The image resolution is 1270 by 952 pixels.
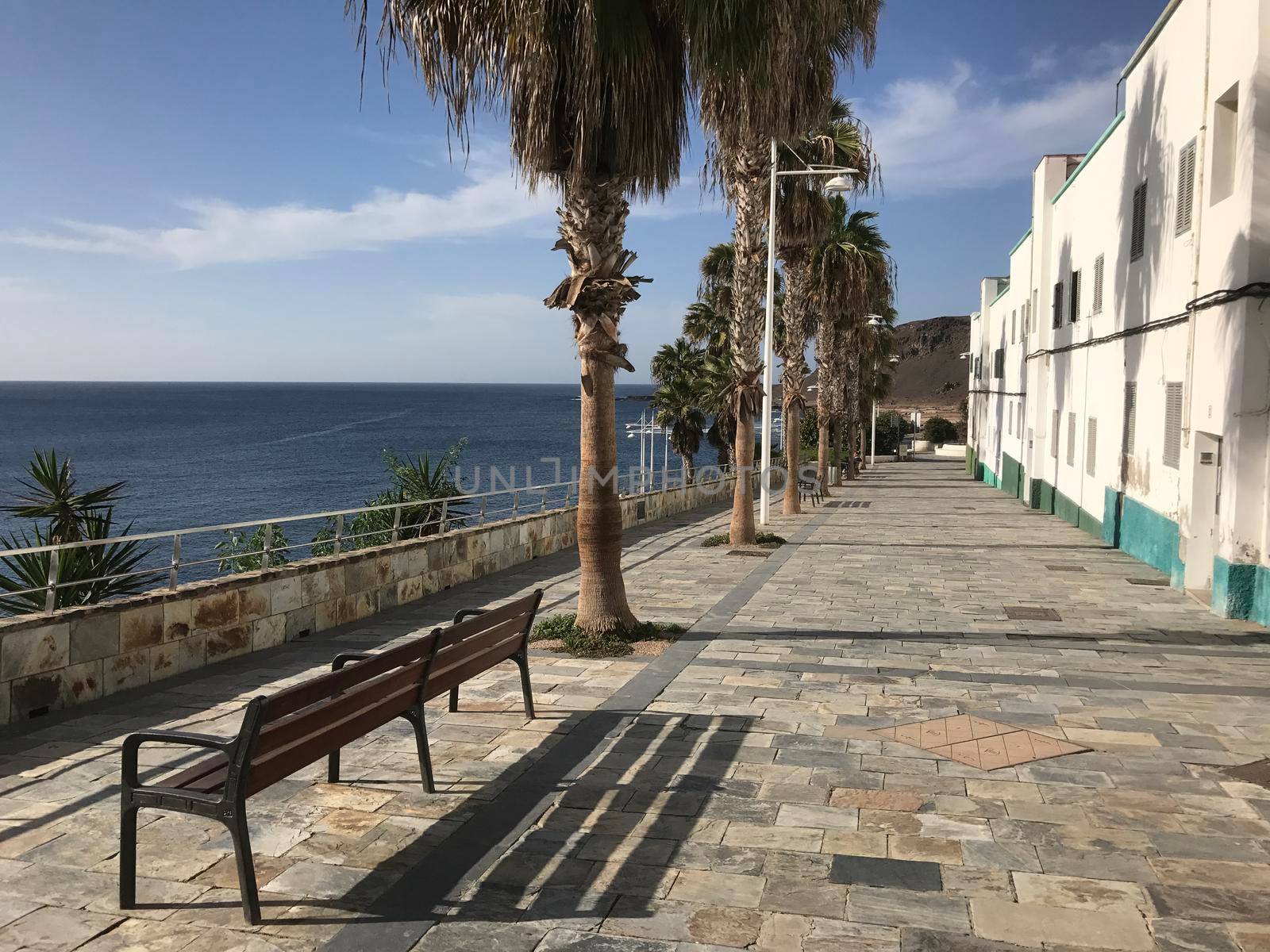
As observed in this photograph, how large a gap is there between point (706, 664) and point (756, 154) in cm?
1213

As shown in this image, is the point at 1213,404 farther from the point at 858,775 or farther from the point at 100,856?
the point at 100,856

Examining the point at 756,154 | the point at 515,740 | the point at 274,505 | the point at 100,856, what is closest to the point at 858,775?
the point at 515,740

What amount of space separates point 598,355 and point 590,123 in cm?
213

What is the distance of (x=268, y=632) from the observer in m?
9.38

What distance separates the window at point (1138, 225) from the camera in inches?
648

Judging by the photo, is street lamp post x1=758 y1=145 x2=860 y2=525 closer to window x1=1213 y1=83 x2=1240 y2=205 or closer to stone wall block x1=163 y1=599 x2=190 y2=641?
window x1=1213 y1=83 x2=1240 y2=205

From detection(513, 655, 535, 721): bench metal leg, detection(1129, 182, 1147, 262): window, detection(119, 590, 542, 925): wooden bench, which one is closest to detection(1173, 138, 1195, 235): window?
detection(1129, 182, 1147, 262): window

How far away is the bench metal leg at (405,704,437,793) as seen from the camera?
5.56 metres

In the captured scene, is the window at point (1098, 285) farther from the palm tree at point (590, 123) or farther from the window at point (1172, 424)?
the palm tree at point (590, 123)

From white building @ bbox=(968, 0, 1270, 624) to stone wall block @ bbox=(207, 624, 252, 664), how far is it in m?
10.4

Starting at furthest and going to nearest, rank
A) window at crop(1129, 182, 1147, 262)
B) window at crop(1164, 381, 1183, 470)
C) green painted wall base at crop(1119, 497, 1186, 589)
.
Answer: window at crop(1129, 182, 1147, 262), window at crop(1164, 381, 1183, 470), green painted wall base at crop(1119, 497, 1186, 589)

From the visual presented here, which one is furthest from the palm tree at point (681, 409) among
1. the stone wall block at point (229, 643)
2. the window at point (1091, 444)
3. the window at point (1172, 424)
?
the stone wall block at point (229, 643)

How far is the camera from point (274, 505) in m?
59.5

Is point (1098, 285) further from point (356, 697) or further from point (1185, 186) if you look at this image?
point (356, 697)
